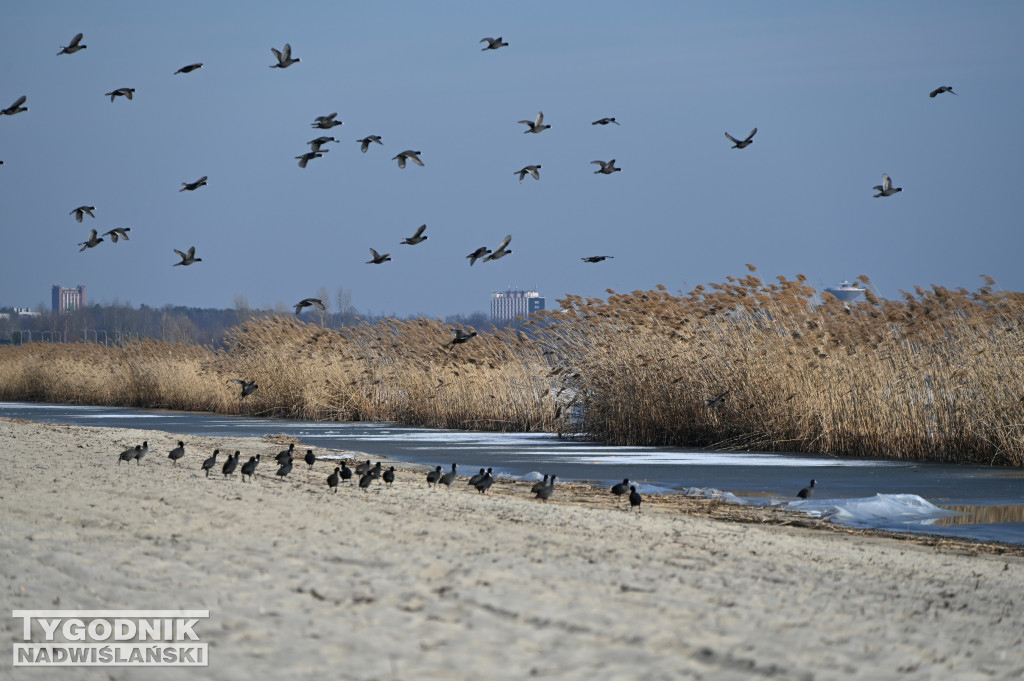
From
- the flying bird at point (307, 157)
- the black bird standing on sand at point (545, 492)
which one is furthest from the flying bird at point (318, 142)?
the black bird standing on sand at point (545, 492)

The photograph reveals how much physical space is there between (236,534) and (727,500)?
20.0ft

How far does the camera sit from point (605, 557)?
7.91 metres

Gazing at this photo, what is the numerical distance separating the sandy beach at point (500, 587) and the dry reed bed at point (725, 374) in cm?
730

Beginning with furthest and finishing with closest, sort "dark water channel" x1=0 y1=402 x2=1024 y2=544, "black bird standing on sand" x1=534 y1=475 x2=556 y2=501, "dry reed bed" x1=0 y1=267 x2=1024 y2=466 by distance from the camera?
"dry reed bed" x1=0 y1=267 x2=1024 y2=466, "black bird standing on sand" x1=534 y1=475 x2=556 y2=501, "dark water channel" x1=0 y1=402 x2=1024 y2=544

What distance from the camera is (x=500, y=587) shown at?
6.72 meters

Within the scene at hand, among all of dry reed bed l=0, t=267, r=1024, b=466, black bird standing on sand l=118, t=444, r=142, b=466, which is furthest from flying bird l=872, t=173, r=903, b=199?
black bird standing on sand l=118, t=444, r=142, b=466

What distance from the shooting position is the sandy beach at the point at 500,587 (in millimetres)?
5363

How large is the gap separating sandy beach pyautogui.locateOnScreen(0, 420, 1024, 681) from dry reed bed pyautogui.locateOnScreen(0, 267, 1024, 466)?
7302 millimetres

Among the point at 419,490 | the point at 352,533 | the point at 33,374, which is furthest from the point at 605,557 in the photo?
the point at 33,374

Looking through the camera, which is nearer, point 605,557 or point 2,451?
point 605,557

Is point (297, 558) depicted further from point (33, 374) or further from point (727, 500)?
point (33, 374)

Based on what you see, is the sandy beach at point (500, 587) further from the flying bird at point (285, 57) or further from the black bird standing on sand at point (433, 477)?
the flying bird at point (285, 57)

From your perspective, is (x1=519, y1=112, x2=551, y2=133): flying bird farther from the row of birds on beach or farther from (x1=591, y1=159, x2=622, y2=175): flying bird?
the row of birds on beach

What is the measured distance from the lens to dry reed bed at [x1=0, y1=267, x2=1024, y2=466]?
1753 centimetres
